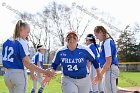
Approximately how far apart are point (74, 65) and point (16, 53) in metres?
1.12

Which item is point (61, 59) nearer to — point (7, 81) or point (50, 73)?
point (50, 73)

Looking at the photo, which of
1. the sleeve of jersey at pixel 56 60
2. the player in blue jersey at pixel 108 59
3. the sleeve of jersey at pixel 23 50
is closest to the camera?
the sleeve of jersey at pixel 23 50

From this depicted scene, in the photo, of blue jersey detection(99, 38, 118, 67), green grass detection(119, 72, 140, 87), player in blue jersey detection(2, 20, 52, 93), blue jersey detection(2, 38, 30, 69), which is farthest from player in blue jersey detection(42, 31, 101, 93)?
green grass detection(119, 72, 140, 87)

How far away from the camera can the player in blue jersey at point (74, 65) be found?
7.09 metres

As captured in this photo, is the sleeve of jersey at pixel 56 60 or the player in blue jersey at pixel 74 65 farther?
the sleeve of jersey at pixel 56 60

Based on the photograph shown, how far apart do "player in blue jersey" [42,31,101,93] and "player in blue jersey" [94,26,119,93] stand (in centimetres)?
81

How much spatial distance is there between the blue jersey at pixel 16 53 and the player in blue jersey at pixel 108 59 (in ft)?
6.16

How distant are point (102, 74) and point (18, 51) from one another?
1854mm

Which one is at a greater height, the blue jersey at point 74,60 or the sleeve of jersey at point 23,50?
the sleeve of jersey at point 23,50

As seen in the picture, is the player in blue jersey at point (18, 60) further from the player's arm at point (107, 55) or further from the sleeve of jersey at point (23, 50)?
the player's arm at point (107, 55)

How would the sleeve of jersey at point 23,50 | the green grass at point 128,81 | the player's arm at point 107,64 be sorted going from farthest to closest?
the green grass at point 128,81
the player's arm at point 107,64
the sleeve of jersey at point 23,50

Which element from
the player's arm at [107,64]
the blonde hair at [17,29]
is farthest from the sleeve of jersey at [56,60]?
the player's arm at [107,64]

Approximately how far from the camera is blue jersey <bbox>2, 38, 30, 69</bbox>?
22.5 ft

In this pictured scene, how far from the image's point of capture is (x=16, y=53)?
22.6 feet
